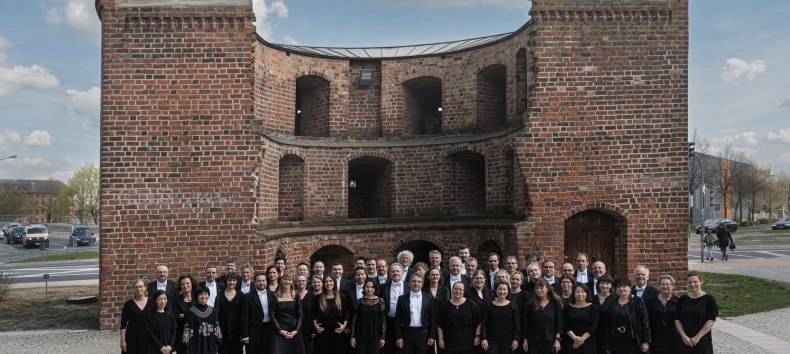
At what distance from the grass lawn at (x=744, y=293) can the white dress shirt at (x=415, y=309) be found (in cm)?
765

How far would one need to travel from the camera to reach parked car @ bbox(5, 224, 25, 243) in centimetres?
4166

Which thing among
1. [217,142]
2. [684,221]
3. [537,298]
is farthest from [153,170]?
[684,221]

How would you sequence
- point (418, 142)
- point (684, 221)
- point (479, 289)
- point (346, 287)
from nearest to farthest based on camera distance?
1. point (479, 289)
2. point (346, 287)
3. point (684, 221)
4. point (418, 142)

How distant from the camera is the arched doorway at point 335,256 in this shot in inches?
544

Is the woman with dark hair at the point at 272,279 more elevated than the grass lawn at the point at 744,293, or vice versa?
the woman with dark hair at the point at 272,279

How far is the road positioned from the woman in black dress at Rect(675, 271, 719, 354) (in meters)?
18.9

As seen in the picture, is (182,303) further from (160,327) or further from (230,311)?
(230,311)

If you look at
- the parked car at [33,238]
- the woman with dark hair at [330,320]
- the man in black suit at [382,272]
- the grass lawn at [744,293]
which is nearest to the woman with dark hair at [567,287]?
the man in black suit at [382,272]

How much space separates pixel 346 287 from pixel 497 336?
207 cm

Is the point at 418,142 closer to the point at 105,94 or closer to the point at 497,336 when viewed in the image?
the point at 105,94

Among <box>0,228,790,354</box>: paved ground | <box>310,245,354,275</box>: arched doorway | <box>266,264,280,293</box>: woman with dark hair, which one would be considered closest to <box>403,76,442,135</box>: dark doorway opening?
<box>310,245,354,275</box>: arched doorway

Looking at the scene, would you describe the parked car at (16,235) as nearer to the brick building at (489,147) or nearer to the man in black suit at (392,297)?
the brick building at (489,147)

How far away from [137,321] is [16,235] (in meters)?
42.5

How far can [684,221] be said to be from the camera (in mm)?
11414
